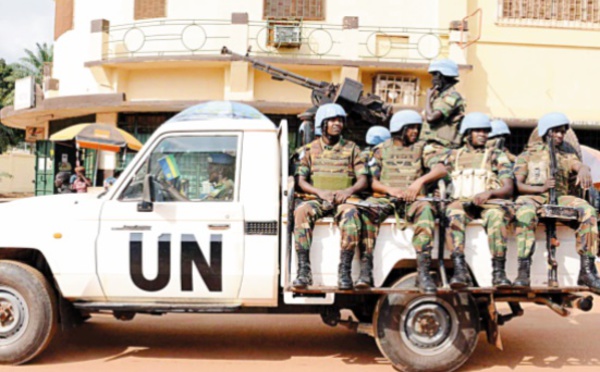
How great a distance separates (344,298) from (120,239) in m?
1.86

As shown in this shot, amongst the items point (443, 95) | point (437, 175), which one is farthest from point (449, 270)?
point (443, 95)

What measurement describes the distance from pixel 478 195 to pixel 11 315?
388 centimetres

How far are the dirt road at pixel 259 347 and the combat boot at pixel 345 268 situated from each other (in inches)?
34.2

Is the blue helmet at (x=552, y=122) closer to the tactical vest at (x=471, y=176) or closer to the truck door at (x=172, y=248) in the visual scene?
the tactical vest at (x=471, y=176)

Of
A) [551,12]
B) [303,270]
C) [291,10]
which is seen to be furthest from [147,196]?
[551,12]

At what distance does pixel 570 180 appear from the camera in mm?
5910

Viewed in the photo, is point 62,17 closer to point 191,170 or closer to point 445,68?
point 445,68

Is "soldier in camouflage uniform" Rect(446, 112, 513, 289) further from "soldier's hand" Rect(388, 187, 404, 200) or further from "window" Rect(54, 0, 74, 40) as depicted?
"window" Rect(54, 0, 74, 40)

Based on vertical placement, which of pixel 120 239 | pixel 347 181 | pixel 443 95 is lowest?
pixel 120 239

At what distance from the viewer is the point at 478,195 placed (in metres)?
5.43

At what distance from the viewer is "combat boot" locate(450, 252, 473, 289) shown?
16.6 ft

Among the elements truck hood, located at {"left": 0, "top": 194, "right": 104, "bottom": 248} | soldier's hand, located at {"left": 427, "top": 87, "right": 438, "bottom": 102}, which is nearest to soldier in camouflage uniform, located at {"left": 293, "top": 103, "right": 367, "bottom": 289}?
soldier's hand, located at {"left": 427, "top": 87, "right": 438, "bottom": 102}

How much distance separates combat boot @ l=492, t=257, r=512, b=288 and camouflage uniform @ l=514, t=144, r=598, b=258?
0.17 metres

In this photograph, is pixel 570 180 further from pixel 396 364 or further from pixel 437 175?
pixel 396 364
